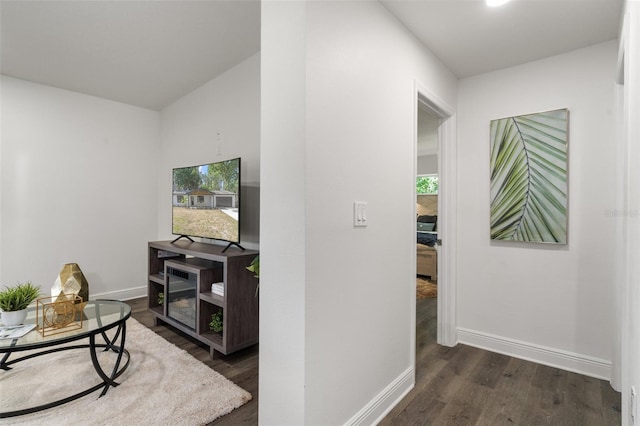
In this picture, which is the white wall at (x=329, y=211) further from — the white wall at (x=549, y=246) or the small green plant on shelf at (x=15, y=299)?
the small green plant on shelf at (x=15, y=299)

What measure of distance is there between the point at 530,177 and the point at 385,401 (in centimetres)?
201

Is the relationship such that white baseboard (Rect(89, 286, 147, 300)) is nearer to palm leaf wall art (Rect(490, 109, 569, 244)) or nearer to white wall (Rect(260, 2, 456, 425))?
white wall (Rect(260, 2, 456, 425))

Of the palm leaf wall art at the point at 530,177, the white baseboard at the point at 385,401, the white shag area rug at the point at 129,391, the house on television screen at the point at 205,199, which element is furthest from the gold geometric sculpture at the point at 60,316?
the palm leaf wall art at the point at 530,177

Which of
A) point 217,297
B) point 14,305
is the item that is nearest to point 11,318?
point 14,305

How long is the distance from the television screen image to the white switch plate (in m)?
1.39

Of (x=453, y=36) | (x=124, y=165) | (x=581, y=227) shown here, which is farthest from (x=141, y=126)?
(x=581, y=227)

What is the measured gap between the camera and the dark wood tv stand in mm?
2359

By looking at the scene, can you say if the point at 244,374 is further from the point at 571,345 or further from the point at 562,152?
the point at 562,152

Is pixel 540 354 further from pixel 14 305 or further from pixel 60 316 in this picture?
pixel 14 305

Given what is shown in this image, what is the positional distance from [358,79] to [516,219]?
6.03ft

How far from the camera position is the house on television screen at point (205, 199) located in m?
2.75

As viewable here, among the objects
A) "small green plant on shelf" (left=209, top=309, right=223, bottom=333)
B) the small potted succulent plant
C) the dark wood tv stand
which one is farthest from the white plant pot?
"small green plant on shelf" (left=209, top=309, right=223, bottom=333)

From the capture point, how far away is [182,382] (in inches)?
81.0

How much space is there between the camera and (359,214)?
1614 mm
